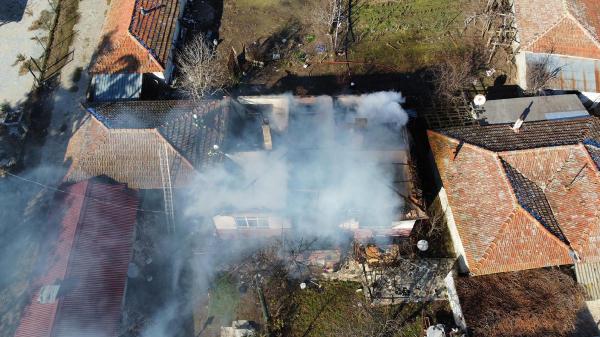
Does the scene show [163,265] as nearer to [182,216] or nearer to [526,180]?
[182,216]

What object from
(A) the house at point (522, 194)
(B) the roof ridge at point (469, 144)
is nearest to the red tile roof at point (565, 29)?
(A) the house at point (522, 194)

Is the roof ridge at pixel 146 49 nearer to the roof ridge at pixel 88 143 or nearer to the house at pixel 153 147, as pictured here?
the house at pixel 153 147

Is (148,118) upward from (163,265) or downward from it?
upward

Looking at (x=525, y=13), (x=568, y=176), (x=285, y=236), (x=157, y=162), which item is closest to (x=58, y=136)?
(x=157, y=162)

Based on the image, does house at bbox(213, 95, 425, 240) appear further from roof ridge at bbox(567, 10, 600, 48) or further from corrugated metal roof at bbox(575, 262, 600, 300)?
roof ridge at bbox(567, 10, 600, 48)

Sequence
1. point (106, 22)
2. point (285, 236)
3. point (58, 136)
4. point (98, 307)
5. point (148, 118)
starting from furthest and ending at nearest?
1. point (106, 22)
2. point (58, 136)
3. point (148, 118)
4. point (285, 236)
5. point (98, 307)

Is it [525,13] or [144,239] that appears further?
[525,13]
